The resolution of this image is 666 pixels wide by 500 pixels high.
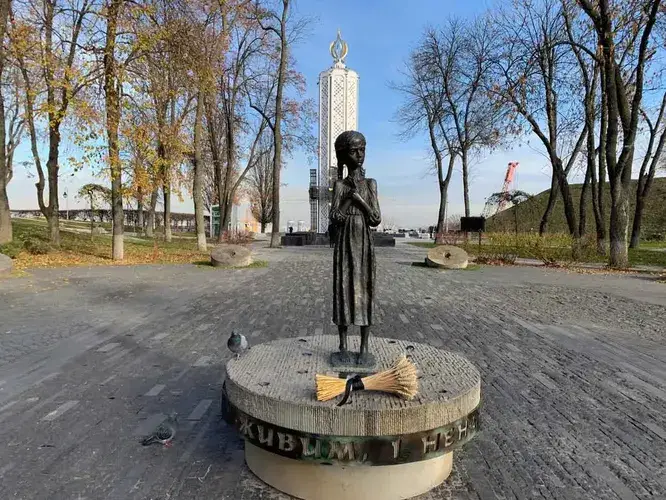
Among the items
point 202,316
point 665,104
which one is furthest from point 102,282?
point 665,104

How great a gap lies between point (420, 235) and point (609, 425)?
52929 mm

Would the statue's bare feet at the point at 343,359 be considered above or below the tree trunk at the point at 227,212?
below

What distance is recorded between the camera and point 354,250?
3.21m

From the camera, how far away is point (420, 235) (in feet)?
183

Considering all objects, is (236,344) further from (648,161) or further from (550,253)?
(648,161)

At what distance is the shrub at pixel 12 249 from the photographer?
15289 mm

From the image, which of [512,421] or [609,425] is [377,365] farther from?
[609,425]

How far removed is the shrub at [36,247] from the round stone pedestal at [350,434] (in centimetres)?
1642

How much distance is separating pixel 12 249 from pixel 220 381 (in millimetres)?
14850

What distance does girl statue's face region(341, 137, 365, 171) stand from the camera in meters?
3.12

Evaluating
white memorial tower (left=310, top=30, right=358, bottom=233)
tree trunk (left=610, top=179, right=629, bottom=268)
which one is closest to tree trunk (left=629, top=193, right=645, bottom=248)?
tree trunk (left=610, top=179, right=629, bottom=268)

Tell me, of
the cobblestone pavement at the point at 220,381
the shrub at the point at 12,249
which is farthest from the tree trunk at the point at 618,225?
the shrub at the point at 12,249

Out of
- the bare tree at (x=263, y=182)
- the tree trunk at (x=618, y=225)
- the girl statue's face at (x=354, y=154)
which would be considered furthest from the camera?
the bare tree at (x=263, y=182)

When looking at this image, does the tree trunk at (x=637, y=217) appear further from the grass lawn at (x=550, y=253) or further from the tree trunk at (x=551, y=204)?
the grass lawn at (x=550, y=253)
